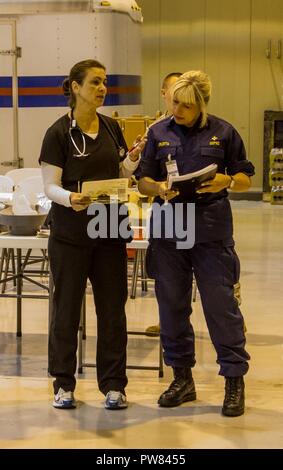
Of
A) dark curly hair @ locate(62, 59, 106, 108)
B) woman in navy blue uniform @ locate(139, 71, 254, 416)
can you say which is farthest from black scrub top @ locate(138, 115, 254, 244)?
dark curly hair @ locate(62, 59, 106, 108)

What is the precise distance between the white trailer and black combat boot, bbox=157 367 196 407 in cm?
531

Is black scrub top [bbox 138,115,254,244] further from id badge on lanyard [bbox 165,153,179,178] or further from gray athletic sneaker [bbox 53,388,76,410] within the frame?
gray athletic sneaker [bbox 53,388,76,410]

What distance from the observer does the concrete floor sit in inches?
191

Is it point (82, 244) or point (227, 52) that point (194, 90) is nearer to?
point (82, 244)

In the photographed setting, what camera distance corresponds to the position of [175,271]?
5148 millimetres

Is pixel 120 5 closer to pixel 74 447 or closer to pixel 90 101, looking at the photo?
pixel 90 101

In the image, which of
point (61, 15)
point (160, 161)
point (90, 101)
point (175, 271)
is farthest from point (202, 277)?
point (61, 15)

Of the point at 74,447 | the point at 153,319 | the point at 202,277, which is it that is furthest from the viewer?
→ the point at 153,319

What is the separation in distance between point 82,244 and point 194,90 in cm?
94

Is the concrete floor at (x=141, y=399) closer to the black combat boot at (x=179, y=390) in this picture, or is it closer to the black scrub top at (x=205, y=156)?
the black combat boot at (x=179, y=390)

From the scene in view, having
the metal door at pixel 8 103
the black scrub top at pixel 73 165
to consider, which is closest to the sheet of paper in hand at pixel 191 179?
the black scrub top at pixel 73 165

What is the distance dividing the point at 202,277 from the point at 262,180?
10160 millimetres

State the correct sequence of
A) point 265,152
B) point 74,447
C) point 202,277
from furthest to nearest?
point 265,152
point 202,277
point 74,447

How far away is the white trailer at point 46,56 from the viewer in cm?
1002
